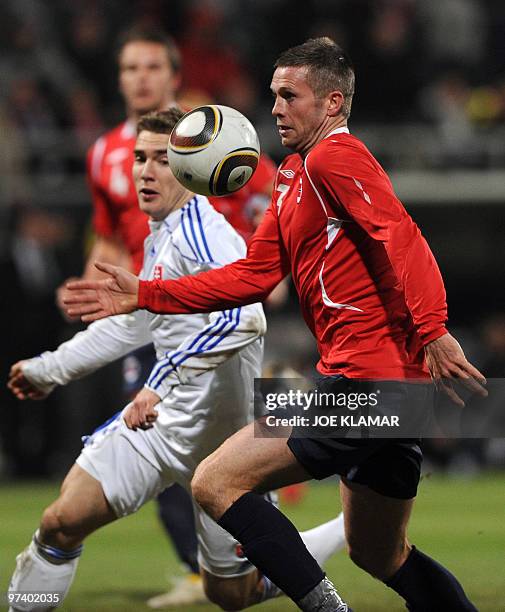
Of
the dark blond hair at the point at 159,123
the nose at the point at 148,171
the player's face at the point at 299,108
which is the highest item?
the player's face at the point at 299,108

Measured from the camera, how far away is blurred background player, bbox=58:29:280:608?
23.0ft

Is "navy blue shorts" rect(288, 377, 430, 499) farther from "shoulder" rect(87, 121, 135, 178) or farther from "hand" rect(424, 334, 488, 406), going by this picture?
"shoulder" rect(87, 121, 135, 178)

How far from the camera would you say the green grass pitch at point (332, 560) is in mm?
6707

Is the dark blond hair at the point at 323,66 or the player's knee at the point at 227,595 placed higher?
the dark blond hair at the point at 323,66

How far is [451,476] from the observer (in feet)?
47.7

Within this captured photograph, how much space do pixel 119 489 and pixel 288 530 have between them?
3.31 ft

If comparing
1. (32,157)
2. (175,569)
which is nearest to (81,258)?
(32,157)

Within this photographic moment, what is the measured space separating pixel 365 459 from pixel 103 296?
3.66 ft

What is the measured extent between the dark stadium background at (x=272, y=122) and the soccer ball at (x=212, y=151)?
864cm

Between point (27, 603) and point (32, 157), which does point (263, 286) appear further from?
point (32, 157)

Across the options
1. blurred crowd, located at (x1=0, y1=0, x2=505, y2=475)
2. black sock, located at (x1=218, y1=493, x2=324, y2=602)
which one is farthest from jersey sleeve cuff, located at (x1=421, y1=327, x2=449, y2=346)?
blurred crowd, located at (x1=0, y1=0, x2=505, y2=475)

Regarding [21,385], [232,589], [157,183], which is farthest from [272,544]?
[157,183]

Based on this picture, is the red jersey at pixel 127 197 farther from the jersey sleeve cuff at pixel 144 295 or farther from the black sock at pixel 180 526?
the jersey sleeve cuff at pixel 144 295

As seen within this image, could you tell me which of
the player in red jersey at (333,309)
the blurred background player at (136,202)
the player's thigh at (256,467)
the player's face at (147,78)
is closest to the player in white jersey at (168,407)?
the player in red jersey at (333,309)
